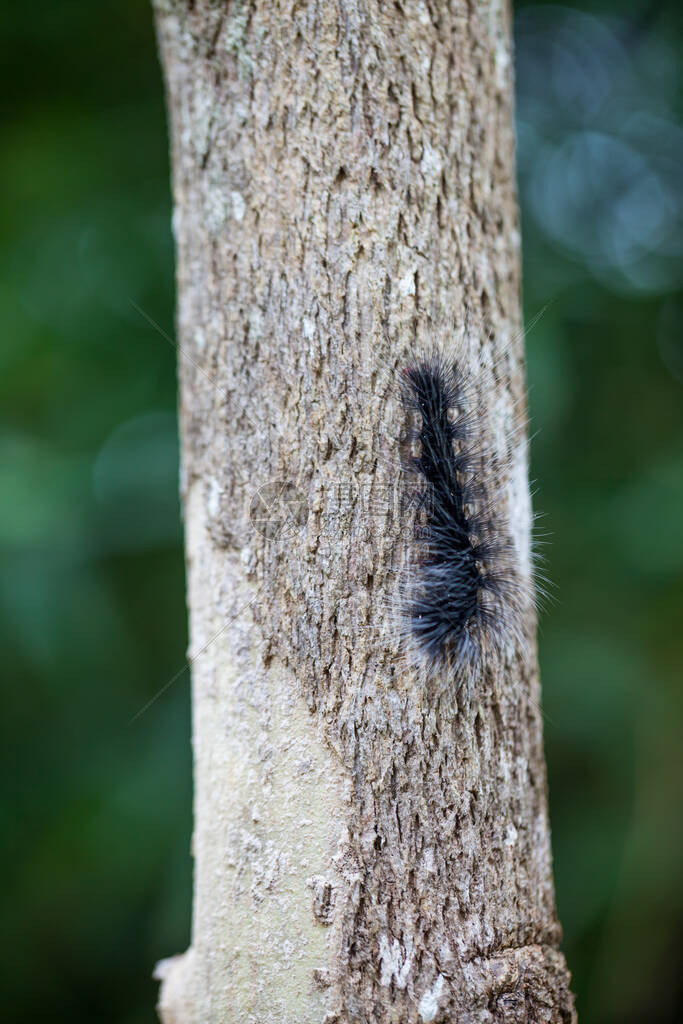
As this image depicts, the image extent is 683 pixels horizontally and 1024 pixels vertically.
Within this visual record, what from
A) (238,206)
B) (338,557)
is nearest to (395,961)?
(338,557)

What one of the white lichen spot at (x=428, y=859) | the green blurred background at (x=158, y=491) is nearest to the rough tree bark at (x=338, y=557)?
the white lichen spot at (x=428, y=859)

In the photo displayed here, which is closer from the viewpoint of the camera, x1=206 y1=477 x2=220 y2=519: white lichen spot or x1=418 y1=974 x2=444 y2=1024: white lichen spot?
x1=418 y1=974 x2=444 y2=1024: white lichen spot

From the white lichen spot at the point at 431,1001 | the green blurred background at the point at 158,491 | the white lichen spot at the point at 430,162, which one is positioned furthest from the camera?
the green blurred background at the point at 158,491

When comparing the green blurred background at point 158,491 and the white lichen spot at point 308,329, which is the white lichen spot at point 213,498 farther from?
the green blurred background at point 158,491

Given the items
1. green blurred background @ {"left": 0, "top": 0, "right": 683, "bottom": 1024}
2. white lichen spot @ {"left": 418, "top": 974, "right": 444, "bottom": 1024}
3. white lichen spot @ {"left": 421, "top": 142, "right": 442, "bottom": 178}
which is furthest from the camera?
green blurred background @ {"left": 0, "top": 0, "right": 683, "bottom": 1024}

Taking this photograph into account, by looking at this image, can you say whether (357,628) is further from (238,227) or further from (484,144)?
(484,144)

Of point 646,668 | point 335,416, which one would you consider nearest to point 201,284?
point 335,416

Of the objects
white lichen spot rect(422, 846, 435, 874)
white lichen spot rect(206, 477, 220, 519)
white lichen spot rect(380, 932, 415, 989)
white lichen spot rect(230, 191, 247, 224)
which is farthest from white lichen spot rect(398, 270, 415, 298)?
white lichen spot rect(380, 932, 415, 989)

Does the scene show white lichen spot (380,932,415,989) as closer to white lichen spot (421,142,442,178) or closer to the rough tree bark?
the rough tree bark
